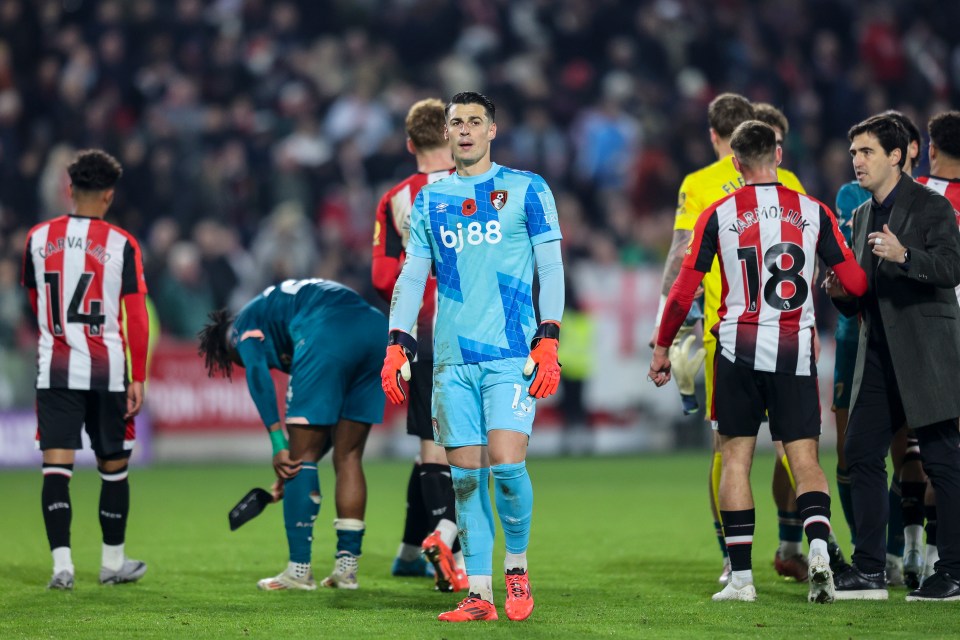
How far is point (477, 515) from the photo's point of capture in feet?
17.9

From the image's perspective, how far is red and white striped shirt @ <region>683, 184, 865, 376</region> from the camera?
19.0ft

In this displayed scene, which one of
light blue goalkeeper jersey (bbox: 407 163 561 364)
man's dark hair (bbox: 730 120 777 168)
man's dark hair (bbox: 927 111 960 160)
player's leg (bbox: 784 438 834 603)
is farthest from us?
man's dark hair (bbox: 927 111 960 160)

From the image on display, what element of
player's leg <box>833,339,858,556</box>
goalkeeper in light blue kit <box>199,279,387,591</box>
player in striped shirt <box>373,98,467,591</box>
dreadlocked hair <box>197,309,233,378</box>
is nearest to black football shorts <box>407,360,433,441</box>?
player in striped shirt <box>373,98,467,591</box>

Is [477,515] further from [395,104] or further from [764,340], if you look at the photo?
[395,104]

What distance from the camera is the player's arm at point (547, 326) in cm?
526

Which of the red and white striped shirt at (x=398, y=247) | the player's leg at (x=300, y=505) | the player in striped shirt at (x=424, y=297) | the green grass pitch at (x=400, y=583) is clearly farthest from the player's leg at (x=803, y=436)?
the player's leg at (x=300, y=505)

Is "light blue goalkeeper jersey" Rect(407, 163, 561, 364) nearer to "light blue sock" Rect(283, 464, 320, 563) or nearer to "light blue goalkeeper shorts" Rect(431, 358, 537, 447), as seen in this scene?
"light blue goalkeeper shorts" Rect(431, 358, 537, 447)

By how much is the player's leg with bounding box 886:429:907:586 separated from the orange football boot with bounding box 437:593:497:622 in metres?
2.28

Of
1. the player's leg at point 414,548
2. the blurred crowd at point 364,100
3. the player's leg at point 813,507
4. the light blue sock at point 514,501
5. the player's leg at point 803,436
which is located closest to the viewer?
the light blue sock at point 514,501

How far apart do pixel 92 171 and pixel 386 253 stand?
5.22 ft

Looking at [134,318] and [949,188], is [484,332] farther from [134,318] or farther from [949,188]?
[949,188]

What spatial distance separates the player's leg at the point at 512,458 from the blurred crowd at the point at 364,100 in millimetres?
10425

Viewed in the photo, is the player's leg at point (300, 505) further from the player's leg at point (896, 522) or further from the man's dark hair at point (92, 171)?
the player's leg at point (896, 522)

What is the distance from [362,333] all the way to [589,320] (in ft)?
30.0
